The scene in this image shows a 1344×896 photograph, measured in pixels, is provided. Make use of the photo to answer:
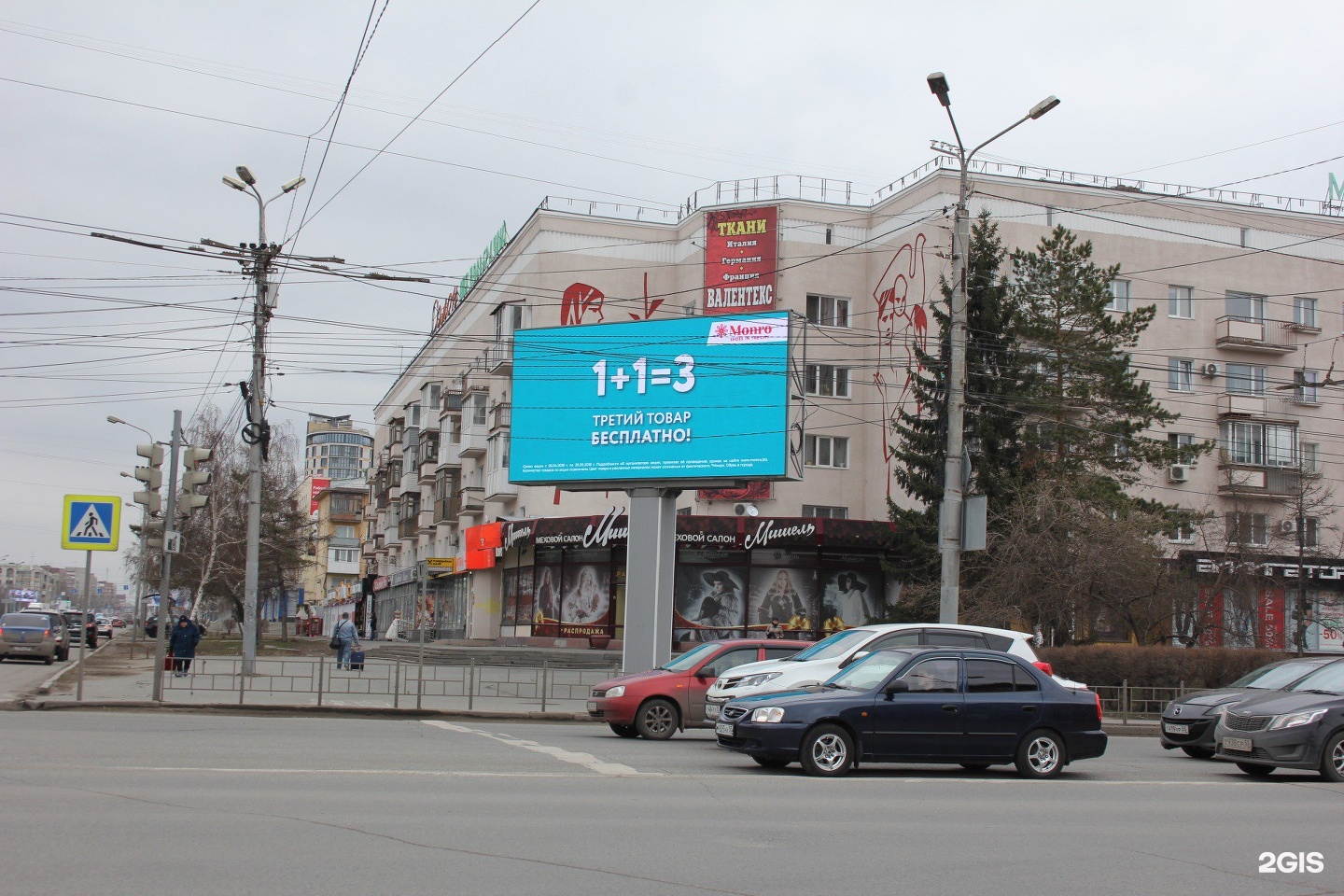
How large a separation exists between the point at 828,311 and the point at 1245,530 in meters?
17.2

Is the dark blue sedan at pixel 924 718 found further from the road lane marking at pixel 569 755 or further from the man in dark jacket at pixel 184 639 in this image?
the man in dark jacket at pixel 184 639

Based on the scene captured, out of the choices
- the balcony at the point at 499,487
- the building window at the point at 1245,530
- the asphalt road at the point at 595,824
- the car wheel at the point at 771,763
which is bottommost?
the car wheel at the point at 771,763

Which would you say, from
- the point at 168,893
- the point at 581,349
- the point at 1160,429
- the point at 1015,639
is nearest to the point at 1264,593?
A: the point at 1160,429

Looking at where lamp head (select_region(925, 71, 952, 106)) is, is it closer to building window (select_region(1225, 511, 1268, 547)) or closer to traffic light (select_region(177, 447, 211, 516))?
traffic light (select_region(177, 447, 211, 516))

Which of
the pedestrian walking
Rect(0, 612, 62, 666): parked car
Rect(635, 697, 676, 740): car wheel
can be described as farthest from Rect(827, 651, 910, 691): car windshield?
Rect(0, 612, 62, 666): parked car

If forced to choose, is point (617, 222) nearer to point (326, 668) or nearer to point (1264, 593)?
point (1264, 593)

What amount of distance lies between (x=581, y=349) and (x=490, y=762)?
15876 mm

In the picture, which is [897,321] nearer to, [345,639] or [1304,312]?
[1304,312]

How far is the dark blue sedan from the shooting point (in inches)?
518

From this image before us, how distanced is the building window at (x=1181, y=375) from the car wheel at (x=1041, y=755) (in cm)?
3739

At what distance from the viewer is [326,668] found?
2322cm

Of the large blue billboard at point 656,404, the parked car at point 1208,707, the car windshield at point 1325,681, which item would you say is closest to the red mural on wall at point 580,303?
the large blue billboard at point 656,404

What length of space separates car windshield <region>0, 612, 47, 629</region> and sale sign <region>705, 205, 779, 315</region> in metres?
24.2

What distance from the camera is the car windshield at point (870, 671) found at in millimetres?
13648
